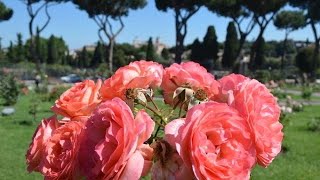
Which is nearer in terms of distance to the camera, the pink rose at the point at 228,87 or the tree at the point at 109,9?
the pink rose at the point at 228,87

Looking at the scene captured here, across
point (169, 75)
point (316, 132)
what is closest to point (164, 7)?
point (316, 132)

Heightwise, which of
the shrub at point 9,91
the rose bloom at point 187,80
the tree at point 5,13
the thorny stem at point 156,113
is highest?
the tree at point 5,13

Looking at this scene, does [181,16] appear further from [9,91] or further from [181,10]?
[9,91]

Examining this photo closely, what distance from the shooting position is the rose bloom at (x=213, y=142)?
3.23ft

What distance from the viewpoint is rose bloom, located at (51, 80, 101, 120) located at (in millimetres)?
1248

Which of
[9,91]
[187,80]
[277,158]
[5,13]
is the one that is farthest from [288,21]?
[187,80]

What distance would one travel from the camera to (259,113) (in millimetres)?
1175

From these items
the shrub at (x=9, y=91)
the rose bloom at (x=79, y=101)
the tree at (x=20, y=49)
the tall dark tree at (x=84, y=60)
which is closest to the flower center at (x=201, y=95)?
the rose bloom at (x=79, y=101)

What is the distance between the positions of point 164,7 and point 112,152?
38.8 m

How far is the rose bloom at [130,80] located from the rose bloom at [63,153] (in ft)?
0.44

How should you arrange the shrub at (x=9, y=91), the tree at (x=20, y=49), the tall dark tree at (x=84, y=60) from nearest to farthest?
the shrub at (x=9, y=91)
the tree at (x=20, y=49)
the tall dark tree at (x=84, y=60)

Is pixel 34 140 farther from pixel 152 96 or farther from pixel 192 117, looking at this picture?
pixel 192 117

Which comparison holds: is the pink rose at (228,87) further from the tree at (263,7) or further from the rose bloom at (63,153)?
the tree at (263,7)

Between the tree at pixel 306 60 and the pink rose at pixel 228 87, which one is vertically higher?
the pink rose at pixel 228 87
